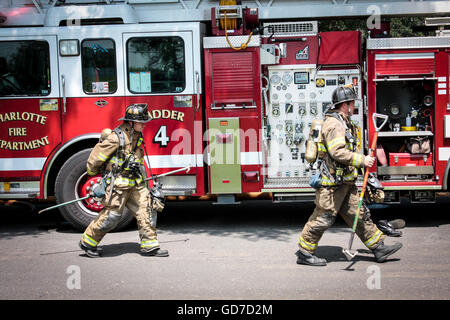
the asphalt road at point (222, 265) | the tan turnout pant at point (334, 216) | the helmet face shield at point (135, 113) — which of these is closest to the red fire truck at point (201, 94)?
the asphalt road at point (222, 265)

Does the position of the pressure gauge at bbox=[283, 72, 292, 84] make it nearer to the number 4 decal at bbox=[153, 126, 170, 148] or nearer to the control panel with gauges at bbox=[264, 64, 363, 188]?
the control panel with gauges at bbox=[264, 64, 363, 188]

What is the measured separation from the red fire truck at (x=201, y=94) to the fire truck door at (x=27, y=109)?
1 cm

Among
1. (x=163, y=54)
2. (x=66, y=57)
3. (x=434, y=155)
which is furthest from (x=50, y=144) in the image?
(x=434, y=155)

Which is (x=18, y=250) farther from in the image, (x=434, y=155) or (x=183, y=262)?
(x=434, y=155)

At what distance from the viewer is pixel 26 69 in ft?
24.1

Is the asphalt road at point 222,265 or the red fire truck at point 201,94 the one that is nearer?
the asphalt road at point 222,265

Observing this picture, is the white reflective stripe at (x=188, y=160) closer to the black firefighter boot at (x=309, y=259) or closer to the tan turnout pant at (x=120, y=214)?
the tan turnout pant at (x=120, y=214)

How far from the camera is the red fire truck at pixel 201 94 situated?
7160 mm

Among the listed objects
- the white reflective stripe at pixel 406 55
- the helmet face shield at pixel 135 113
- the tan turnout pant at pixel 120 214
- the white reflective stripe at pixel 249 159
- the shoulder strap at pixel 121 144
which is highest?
the white reflective stripe at pixel 406 55

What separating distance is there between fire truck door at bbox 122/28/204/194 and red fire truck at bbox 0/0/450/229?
0.5 inches

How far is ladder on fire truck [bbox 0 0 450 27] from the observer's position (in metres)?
7.38

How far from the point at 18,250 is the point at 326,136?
3.91 m

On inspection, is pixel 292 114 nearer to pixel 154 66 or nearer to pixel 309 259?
pixel 154 66

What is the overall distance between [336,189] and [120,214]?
2.37 m
